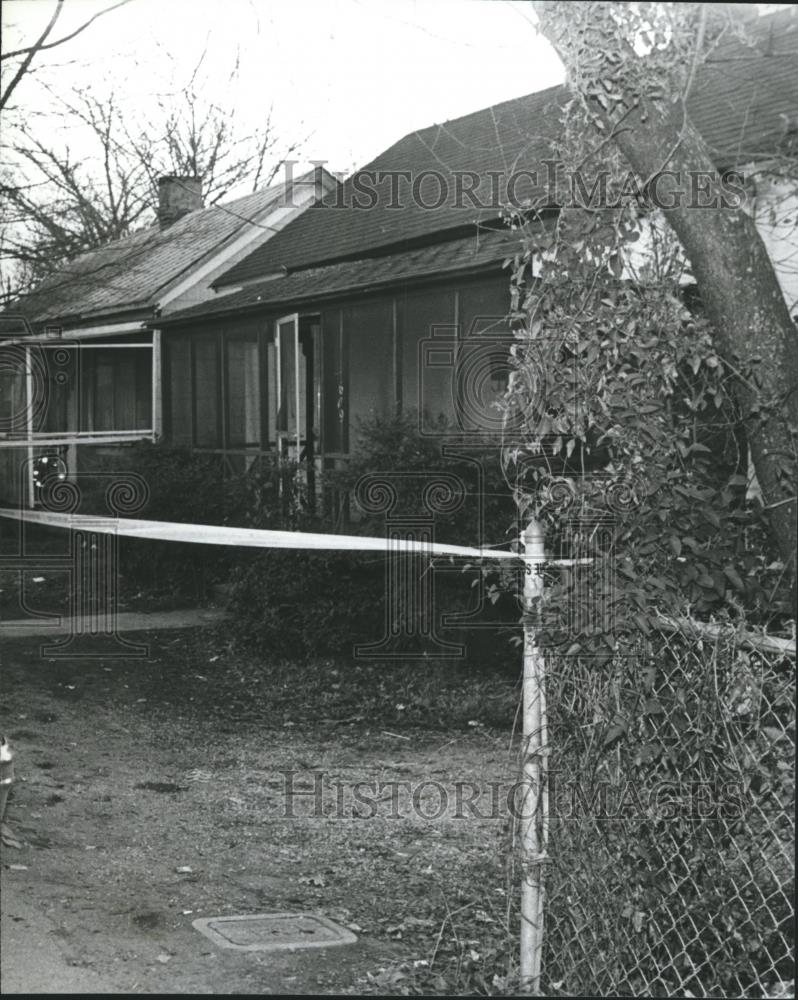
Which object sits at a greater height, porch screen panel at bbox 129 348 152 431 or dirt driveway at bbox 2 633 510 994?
porch screen panel at bbox 129 348 152 431

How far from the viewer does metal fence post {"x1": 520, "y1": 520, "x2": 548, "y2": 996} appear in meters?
4.12

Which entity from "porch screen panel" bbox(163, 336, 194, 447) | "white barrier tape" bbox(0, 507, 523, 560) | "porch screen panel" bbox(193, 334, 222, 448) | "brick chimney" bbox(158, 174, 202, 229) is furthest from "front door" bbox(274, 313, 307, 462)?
"brick chimney" bbox(158, 174, 202, 229)

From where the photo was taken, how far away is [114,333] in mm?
20969

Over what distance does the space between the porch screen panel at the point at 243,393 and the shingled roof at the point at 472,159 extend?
127 cm

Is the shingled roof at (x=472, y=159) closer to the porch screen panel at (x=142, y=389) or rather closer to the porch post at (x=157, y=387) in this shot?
the porch post at (x=157, y=387)

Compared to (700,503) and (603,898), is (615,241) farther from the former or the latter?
(603,898)

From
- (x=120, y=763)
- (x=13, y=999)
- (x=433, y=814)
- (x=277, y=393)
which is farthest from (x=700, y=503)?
(x=277, y=393)

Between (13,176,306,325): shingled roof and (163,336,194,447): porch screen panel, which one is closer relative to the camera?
(163,336,194,447): porch screen panel

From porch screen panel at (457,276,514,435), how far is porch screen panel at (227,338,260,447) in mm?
5664

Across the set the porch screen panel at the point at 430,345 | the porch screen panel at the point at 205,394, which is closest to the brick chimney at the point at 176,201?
the porch screen panel at the point at 205,394

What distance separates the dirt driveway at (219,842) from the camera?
4.40m

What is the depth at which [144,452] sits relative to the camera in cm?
1534

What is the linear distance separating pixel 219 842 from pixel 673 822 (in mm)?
2742

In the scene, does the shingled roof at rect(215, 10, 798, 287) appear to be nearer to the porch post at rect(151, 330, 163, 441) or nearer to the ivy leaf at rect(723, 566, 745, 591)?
the porch post at rect(151, 330, 163, 441)
